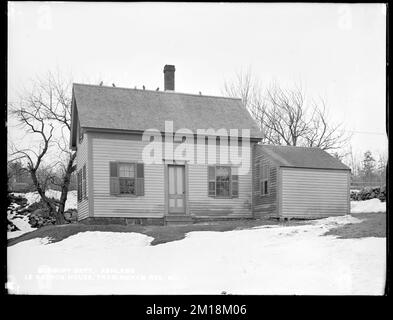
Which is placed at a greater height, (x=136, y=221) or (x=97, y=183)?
(x=97, y=183)

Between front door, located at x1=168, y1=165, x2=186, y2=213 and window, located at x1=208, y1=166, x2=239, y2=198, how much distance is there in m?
0.84

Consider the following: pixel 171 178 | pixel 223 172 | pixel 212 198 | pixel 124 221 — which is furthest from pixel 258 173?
pixel 124 221

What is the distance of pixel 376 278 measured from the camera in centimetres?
520

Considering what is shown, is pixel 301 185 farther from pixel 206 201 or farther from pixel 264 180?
pixel 206 201

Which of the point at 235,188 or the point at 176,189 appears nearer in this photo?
the point at 176,189

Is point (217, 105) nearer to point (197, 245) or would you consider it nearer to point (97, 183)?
point (97, 183)

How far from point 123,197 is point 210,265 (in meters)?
6.44

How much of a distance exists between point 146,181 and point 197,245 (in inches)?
193

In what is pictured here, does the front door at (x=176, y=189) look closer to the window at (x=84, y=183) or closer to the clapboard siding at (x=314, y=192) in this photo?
the window at (x=84, y=183)

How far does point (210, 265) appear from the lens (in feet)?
22.6

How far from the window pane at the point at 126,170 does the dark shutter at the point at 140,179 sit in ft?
0.48

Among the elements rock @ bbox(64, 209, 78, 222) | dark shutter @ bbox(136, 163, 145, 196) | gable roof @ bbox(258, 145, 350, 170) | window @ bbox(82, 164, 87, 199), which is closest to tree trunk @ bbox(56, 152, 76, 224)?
rock @ bbox(64, 209, 78, 222)
